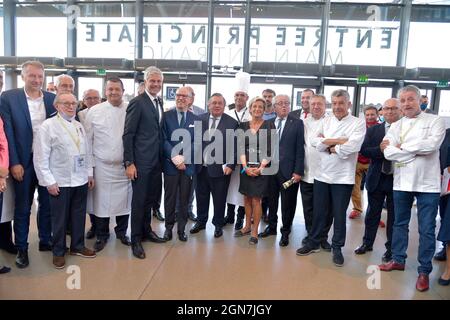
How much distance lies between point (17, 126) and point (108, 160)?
2.51ft

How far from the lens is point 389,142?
2621 millimetres

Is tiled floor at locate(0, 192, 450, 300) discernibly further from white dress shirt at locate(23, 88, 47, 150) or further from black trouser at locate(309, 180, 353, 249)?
white dress shirt at locate(23, 88, 47, 150)

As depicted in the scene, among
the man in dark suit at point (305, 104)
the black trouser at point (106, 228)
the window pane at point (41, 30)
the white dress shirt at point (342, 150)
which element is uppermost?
the window pane at point (41, 30)

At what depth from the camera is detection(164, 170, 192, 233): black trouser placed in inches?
124

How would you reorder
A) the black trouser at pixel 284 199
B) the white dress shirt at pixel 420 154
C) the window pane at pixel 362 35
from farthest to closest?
the window pane at pixel 362 35, the black trouser at pixel 284 199, the white dress shirt at pixel 420 154

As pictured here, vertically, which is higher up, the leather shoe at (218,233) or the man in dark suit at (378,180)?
the man in dark suit at (378,180)

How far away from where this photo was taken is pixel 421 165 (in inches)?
95.7

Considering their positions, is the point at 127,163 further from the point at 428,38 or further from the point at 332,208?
the point at 428,38

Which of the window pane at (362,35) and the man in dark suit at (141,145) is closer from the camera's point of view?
the man in dark suit at (141,145)

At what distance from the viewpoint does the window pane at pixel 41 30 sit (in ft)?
28.4

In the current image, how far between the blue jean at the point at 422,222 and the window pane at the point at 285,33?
630 centimetres

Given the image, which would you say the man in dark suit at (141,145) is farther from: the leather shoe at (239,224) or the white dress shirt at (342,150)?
the white dress shirt at (342,150)

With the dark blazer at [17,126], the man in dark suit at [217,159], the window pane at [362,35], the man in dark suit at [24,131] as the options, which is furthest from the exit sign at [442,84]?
the dark blazer at [17,126]
